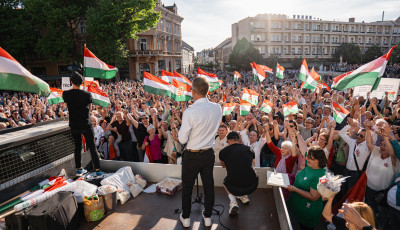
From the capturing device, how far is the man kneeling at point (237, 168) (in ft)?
11.7

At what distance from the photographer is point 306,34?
68.0m

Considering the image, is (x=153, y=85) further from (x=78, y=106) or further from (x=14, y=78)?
(x=14, y=78)

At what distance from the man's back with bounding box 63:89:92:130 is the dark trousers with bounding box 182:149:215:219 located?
207 cm

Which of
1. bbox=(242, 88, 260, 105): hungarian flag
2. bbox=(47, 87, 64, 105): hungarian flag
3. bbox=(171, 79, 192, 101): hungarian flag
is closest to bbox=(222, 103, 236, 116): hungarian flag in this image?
bbox=(242, 88, 260, 105): hungarian flag

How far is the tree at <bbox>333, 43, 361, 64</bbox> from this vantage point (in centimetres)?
6106

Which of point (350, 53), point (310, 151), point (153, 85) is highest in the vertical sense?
point (350, 53)

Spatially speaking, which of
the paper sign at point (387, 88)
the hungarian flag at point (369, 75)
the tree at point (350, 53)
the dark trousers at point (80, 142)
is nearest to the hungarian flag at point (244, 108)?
the hungarian flag at point (369, 75)

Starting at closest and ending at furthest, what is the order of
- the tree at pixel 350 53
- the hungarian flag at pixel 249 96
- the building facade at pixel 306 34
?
the hungarian flag at pixel 249 96
the tree at pixel 350 53
the building facade at pixel 306 34

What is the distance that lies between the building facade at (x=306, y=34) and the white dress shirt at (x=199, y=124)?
2588 inches

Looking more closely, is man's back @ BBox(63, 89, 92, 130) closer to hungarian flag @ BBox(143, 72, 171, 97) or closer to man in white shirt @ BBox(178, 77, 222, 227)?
man in white shirt @ BBox(178, 77, 222, 227)

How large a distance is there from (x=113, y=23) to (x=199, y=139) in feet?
90.9

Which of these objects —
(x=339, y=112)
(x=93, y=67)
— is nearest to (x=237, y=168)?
(x=339, y=112)

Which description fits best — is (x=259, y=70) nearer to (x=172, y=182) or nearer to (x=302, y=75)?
(x=302, y=75)

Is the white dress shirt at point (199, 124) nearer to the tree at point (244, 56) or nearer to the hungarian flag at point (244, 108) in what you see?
the hungarian flag at point (244, 108)
